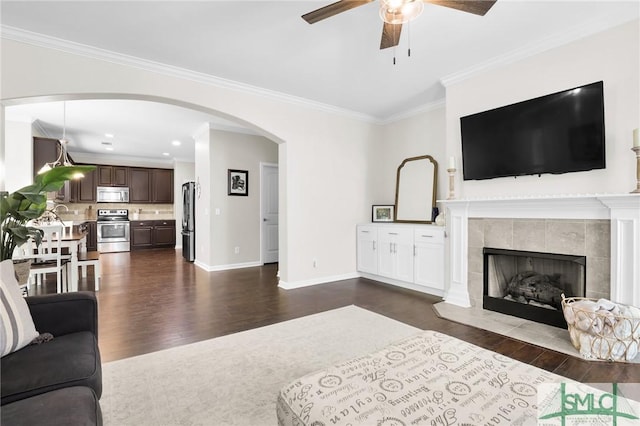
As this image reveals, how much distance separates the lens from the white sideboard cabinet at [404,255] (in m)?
3.96

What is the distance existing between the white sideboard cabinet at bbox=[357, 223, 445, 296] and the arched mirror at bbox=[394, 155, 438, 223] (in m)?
0.46

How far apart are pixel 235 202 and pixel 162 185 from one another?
4743 mm

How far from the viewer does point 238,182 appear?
6.04 meters

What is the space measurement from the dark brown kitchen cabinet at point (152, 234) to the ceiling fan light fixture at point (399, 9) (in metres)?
9.02

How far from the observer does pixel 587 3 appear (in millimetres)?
2418

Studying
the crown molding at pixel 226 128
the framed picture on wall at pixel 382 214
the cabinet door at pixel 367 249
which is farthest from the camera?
the crown molding at pixel 226 128

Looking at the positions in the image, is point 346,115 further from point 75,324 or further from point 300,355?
point 75,324

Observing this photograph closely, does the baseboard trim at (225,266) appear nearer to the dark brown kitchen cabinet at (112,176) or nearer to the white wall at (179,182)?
the white wall at (179,182)

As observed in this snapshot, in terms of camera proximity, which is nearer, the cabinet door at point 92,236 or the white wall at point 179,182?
the cabinet door at point 92,236

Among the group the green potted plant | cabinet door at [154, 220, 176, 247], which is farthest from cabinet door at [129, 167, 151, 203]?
the green potted plant

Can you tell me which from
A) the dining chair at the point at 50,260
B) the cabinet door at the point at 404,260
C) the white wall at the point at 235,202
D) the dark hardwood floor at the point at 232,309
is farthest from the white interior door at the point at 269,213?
the dining chair at the point at 50,260

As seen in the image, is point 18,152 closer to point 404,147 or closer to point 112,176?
point 112,176

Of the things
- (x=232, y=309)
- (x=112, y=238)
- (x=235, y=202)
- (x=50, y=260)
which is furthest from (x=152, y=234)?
(x=232, y=309)

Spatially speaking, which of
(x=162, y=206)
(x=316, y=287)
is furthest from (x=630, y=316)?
(x=162, y=206)
